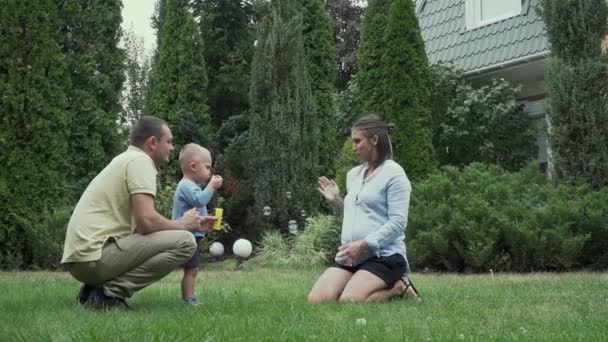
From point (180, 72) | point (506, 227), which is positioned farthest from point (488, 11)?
point (506, 227)

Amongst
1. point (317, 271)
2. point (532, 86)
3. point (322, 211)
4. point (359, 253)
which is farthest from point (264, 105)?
point (359, 253)

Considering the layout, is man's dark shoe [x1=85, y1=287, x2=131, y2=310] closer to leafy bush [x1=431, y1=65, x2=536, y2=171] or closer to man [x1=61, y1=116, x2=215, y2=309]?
man [x1=61, y1=116, x2=215, y2=309]

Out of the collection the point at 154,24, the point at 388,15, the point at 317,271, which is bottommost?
the point at 317,271

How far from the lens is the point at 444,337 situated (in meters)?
3.54

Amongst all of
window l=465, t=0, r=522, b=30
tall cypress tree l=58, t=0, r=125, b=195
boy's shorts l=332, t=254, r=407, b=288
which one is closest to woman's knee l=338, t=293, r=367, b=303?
boy's shorts l=332, t=254, r=407, b=288

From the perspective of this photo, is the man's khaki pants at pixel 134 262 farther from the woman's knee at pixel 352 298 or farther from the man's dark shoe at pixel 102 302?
the woman's knee at pixel 352 298

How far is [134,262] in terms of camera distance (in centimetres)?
488

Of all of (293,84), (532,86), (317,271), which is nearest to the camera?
(317,271)

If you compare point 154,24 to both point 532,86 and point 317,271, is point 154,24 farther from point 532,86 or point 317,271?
point 317,271

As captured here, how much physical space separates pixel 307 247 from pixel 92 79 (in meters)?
4.10

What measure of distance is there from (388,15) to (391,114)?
182cm

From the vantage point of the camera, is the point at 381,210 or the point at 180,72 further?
the point at 180,72

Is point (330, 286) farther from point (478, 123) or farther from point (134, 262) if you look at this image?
point (478, 123)

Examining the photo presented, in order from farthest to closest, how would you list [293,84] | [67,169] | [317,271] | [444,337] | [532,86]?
[532,86], [293,84], [67,169], [317,271], [444,337]
